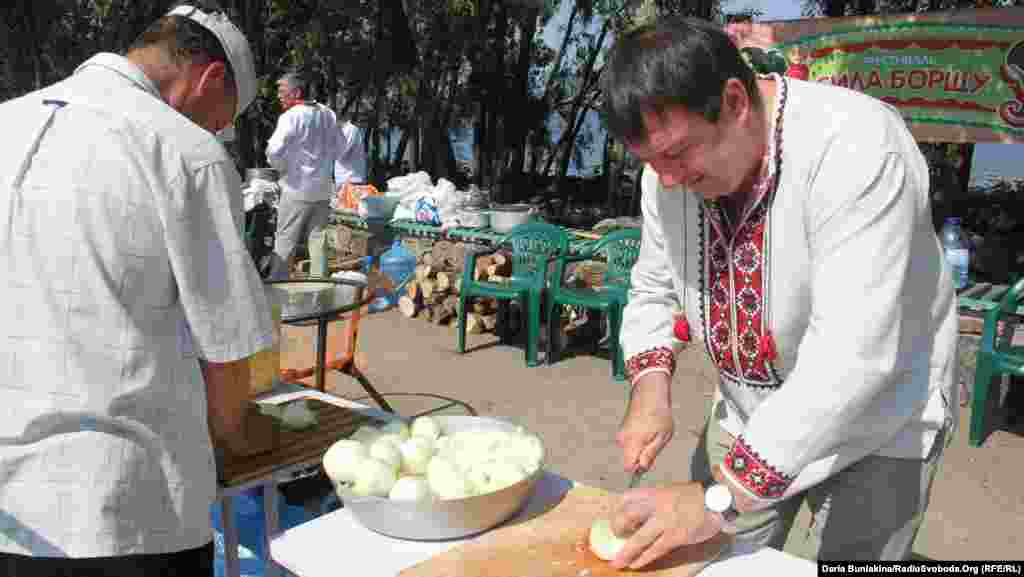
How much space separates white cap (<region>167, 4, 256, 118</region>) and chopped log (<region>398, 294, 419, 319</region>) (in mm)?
5976

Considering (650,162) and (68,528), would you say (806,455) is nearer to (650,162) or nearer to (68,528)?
(650,162)

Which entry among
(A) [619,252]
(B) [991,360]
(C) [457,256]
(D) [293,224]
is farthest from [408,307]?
(B) [991,360]

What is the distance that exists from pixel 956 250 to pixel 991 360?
4.61 ft

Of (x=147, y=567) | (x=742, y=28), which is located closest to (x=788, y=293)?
(x=147, y=567)

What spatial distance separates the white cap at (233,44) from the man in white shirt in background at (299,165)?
5388 mm

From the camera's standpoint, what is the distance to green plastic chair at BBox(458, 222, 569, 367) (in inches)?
241

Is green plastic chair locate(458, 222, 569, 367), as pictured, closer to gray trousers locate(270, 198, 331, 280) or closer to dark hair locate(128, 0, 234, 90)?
gray trousers locate(270, 198, 331, 280)

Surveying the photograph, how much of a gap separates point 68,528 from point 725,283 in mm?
1319

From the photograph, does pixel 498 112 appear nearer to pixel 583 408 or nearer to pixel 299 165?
pixel 299 165

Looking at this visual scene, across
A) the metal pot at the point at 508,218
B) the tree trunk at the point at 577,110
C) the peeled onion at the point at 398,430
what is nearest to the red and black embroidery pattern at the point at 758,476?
the peeled onion at the point at 398,430

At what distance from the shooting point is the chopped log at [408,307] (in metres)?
7.66

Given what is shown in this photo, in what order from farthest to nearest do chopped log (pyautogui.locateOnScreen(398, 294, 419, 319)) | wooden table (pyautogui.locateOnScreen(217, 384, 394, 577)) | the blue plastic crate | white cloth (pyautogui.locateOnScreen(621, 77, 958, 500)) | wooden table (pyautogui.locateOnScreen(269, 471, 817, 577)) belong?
chopped log (pyautogui.locateOnScreen(398, 294, 419, 319)) → the blue plastic crate → wooden table (pyautogui.locateOnScreen(217, 384, 394, 577)) → wooden table (pyautogui.locateOnScreen(269, 471, 817, 577)) → white cloth (pyautogui.locateOnScreen(621, 77, 958, 500))

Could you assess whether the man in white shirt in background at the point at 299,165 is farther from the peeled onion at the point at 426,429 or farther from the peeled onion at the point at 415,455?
the peeled onion at the point at 415,455

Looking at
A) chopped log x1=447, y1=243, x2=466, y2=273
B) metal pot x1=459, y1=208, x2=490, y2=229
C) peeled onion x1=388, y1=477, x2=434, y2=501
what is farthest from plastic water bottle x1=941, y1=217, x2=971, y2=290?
peeled onion x1=388, y1=477, x2=434, y2=501
